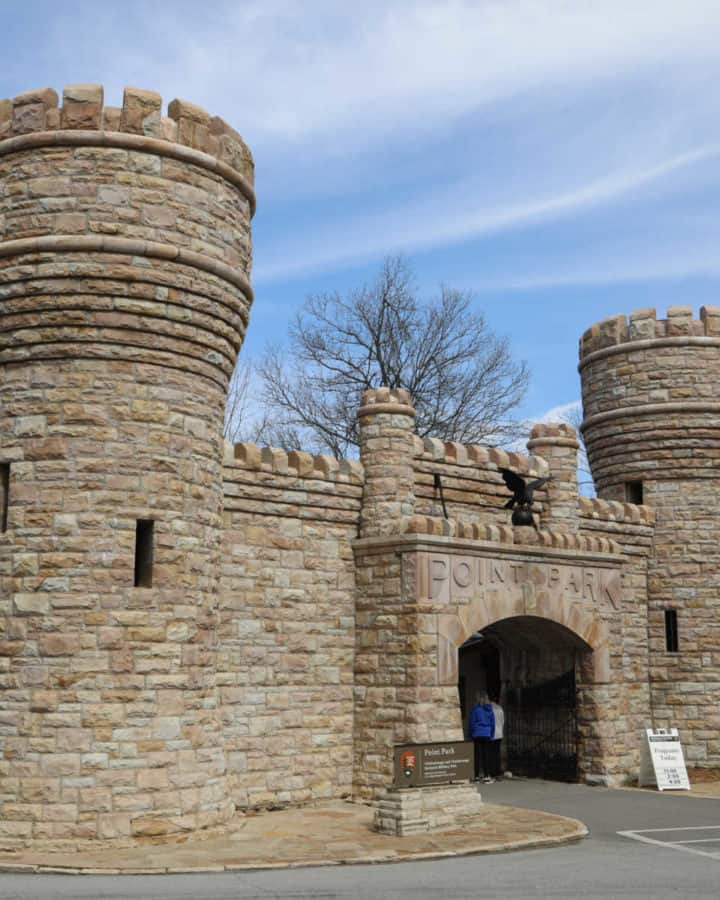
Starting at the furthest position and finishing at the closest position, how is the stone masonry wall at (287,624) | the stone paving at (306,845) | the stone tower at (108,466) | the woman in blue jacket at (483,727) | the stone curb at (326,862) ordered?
1. the woman in blue jacket at (483,727)
2. the stone masonry wall at (287,624)
3. the stone tower at (108,466)
4. the stone paving at (306,845)
5. the stone curb at (326,862)

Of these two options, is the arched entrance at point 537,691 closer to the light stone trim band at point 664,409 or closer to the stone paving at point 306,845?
the stone paving at point 306,845

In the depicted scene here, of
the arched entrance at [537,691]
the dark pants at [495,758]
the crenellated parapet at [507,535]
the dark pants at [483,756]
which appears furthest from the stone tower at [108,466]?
the arched entrance at [537,691]

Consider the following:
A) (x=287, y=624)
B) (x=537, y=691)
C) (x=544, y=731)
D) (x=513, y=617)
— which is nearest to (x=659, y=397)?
(x=537, y=691)

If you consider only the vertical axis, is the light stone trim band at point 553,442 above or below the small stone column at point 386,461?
above

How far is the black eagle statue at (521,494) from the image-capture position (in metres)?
17.3

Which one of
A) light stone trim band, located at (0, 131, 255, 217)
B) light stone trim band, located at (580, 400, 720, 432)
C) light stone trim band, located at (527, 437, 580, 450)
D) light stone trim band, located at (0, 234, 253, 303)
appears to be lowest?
light stone trim band, located at (527, 437, 580, 450)

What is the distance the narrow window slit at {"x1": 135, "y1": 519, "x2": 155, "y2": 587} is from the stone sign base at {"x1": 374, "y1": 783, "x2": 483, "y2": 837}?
371 cm

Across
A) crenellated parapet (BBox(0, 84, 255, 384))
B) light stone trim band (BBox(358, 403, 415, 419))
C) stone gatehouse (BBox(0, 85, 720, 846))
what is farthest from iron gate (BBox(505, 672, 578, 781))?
crenellated parapet (BBox(0, 84, 255, 384))

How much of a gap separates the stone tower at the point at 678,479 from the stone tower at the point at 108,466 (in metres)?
10.2

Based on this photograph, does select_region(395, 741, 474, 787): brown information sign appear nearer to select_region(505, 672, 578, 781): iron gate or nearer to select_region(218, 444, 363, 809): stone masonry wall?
select_region(218, 444, 363, 809): stone masonry wall

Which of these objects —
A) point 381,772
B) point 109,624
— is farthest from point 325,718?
point 109,624

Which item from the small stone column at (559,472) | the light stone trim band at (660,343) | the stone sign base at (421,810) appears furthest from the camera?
the light stone trim band at (660,343)

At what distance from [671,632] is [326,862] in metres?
11.2

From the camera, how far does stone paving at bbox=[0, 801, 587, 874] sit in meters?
10.6
